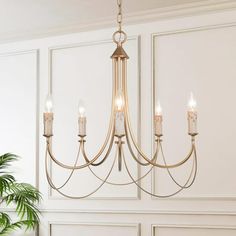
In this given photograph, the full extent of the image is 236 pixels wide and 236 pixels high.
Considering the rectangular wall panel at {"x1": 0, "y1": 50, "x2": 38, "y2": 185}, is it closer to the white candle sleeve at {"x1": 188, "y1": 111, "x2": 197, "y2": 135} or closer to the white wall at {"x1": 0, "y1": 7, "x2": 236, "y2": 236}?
the white wall at {"x1": 0, "y1": 7, "x2": 236, "y2": 236}

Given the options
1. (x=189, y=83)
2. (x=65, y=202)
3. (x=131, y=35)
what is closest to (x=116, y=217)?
(x=65, y=202)

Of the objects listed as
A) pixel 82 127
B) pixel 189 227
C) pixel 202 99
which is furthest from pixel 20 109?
pixel 82 127

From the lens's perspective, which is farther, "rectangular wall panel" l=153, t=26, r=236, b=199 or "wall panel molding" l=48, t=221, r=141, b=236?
"wall panel molding" l=48, t=221, r=141, b=236

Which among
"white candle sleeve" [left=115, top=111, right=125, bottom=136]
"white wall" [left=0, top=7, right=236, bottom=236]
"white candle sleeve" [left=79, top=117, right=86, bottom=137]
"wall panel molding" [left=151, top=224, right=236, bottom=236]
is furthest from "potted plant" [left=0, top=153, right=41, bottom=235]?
"white candle sleeve" [left=115, top=111, right=125, bottom=136]

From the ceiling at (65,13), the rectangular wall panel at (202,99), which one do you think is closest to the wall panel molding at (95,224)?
the rectangular wall panel at (202,99)

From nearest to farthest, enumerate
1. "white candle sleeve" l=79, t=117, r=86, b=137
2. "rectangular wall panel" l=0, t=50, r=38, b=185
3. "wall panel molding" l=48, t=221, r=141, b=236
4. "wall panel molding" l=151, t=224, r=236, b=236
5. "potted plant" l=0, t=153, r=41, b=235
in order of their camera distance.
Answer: "white candle sleeve" l=79, t=117, r=86, b=137 < "wall panel molding" l=151, t=224, r=236, b=236 < "wall panel molding" l=48, t=221, r=141, b=236 < "potted plant" l=0, t=153, r=41, b=235 < "rectangular wall panel" l=0, t=50, r=38, b=185

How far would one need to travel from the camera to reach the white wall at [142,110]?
3.76 meters

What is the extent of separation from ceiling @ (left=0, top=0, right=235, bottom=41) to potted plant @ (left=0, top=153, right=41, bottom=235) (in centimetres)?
104

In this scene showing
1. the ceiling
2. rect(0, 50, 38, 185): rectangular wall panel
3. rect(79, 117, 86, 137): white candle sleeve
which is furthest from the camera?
rect(0, 50, 38, 185): rectangular wall panel

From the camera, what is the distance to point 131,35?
13.5ft

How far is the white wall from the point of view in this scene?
12.3ft

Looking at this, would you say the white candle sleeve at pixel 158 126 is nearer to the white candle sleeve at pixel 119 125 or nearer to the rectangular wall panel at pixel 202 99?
the white candle sleeve at pixel 119 125

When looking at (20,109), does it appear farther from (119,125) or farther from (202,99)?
(119,125)

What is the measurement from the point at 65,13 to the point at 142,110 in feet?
3.03
